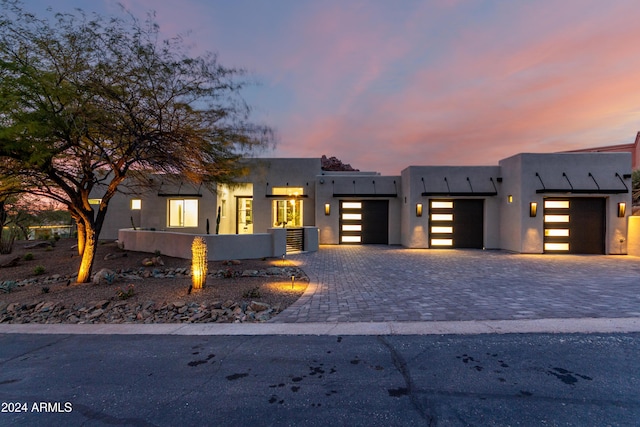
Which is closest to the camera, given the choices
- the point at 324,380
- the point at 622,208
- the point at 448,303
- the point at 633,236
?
the point at 324,380

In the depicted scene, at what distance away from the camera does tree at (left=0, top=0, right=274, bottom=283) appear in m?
5.49

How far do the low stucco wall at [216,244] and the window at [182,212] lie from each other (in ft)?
14.1

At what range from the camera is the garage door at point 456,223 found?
14836 mm

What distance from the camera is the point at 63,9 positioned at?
19.5 ft

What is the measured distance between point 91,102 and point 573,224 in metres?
18.9

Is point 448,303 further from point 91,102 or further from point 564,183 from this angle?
point 564,183

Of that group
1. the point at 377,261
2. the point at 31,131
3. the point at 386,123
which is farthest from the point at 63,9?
the point at 386,123

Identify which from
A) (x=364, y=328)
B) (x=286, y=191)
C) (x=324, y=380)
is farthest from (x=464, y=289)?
(x=286, y=191)

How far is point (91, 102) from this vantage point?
6145mm

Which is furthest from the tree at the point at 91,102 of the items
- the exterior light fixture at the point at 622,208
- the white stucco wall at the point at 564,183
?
the exterior light fixture at the point at 622,208

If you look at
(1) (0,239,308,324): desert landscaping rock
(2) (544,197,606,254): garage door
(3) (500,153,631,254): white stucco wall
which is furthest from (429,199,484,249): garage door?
(1) (0,239,308,324): desert landscaping rock

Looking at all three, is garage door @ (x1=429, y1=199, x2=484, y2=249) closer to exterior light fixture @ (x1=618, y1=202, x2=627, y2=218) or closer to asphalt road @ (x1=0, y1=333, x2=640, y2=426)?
exterior light fixture @ (x1=618, y1=202, x2=627, y2=218)

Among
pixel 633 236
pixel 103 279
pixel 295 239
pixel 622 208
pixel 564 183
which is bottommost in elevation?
pixel 103 279

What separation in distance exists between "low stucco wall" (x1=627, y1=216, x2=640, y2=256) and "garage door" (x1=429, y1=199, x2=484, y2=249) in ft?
18.8
